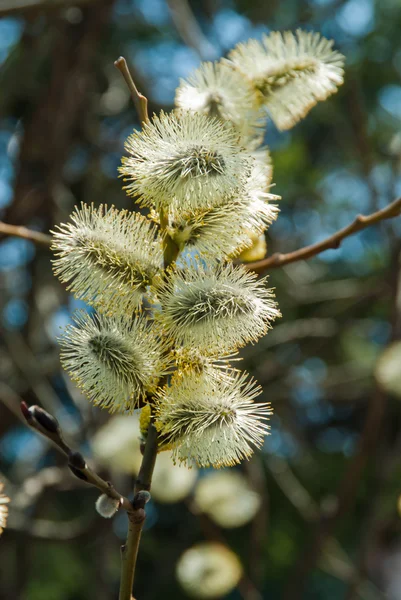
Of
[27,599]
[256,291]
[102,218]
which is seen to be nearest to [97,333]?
[102,218]

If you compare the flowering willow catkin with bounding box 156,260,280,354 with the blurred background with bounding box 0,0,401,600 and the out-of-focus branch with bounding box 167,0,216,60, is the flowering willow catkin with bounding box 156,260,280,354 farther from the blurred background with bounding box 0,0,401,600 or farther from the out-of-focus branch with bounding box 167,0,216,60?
the out-of-focus branch with bounding box 167,0,216,60

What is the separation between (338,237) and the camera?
1514mm

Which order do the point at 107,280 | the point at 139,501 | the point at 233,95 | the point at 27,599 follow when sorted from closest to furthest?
the point at 139,501, the point at 107,280, the point at 233,95, the point at 27,599

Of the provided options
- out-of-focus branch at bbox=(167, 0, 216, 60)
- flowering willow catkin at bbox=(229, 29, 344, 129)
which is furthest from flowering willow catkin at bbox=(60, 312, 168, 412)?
out-of-focus branch at bbox=(167, 0, 216, 60)

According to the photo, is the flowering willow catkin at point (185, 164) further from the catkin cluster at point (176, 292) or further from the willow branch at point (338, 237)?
the willow branch at point (338, 237)

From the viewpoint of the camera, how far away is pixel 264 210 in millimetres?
1316

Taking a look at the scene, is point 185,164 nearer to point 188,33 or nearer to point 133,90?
point 133,90

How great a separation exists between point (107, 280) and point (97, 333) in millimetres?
95

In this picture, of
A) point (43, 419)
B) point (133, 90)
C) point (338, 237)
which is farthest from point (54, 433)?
point (338, 237)

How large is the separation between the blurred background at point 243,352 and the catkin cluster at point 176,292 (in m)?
1.65

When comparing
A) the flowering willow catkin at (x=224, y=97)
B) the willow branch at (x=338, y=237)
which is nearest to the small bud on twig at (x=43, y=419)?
the willow branch at (x=338, y=237)

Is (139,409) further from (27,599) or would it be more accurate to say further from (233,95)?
(27,599)

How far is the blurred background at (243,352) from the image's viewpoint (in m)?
3.74

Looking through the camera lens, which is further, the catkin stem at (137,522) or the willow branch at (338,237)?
the willow branch at (338,237)
